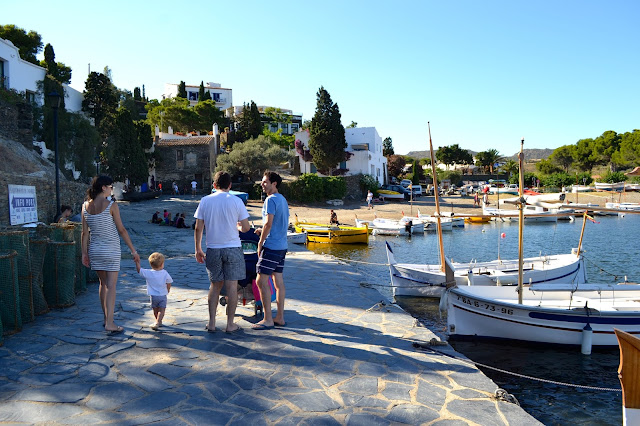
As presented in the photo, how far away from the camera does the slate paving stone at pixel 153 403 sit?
3754 millimetres

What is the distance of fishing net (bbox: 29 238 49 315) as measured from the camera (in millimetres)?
6312

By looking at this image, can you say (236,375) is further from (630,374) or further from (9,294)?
(630,374)

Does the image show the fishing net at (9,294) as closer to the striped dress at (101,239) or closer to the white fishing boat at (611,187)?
the striped dress at (101,239)

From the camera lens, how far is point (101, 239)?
215 inches

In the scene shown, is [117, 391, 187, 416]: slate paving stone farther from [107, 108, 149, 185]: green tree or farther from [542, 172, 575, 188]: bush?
[542, 172, 575, 188]: bush

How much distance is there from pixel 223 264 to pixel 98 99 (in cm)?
3431

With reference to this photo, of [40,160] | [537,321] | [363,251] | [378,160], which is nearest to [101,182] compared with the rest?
[537,321]

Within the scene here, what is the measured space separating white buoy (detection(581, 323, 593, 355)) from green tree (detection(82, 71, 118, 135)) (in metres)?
33.9

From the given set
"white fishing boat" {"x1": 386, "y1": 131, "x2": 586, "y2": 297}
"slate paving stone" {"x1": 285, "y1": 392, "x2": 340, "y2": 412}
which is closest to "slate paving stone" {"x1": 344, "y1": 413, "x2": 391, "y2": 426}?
"slate paving stone" {"x1": 285, "y1": 392, "x2": 340, "y2": 412}

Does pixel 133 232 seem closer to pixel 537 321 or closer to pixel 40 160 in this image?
pixel 40 160

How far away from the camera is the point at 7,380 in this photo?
4234 mm

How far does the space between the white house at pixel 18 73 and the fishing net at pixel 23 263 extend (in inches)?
834

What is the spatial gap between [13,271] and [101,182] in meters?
1.50

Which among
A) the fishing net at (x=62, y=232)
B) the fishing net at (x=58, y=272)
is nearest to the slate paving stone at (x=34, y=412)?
the fishing net at (x=58, y=272)
